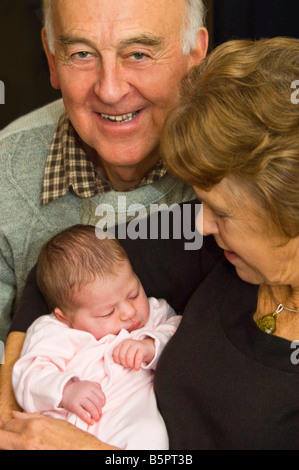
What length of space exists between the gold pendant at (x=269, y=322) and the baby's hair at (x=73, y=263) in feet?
1.22

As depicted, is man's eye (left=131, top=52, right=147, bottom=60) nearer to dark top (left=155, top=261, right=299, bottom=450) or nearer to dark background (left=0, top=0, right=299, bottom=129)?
dark top (left=155, top=261, right=299, bottom=450)

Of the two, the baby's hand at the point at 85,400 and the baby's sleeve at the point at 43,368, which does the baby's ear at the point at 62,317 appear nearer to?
the baby's sleeve at the point at 43,368

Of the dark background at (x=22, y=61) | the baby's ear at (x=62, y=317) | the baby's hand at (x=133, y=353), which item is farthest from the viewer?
the dark background at (x=22, y=61)

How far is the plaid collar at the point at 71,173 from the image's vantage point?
2.01m

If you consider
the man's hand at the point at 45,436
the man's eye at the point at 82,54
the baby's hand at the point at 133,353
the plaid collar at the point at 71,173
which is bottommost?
the man's hand at the point at 45,436

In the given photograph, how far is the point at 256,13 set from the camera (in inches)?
91.7

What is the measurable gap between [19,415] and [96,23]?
955 mm

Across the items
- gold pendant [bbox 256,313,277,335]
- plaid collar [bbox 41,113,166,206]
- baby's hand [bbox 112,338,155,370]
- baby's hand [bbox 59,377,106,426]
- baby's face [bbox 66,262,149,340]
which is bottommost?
baby's hand [bbox 59,377,106,426]

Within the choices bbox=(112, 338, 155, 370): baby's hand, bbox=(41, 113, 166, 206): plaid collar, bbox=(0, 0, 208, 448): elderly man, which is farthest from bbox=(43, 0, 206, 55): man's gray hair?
bbox=(112, 338, 155, 370): baby's hand

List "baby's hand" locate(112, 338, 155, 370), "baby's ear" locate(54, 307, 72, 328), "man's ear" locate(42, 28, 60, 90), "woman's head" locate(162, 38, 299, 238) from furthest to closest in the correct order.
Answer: "man's ear" locate(42, 28, 60, 90), "baby's ear" locate(54, 307, 72, 328), "baby's hand" locate(112, 338, 155, 370), "woman's head" locate(162, 38, 299, 238)

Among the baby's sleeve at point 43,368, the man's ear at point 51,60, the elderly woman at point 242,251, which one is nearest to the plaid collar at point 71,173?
the man's ear at point 51,60

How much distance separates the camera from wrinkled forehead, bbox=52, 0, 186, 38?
5.59ft

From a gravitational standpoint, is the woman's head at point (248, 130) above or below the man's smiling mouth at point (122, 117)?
above

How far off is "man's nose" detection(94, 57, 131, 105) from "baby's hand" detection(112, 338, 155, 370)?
63 centimetres
